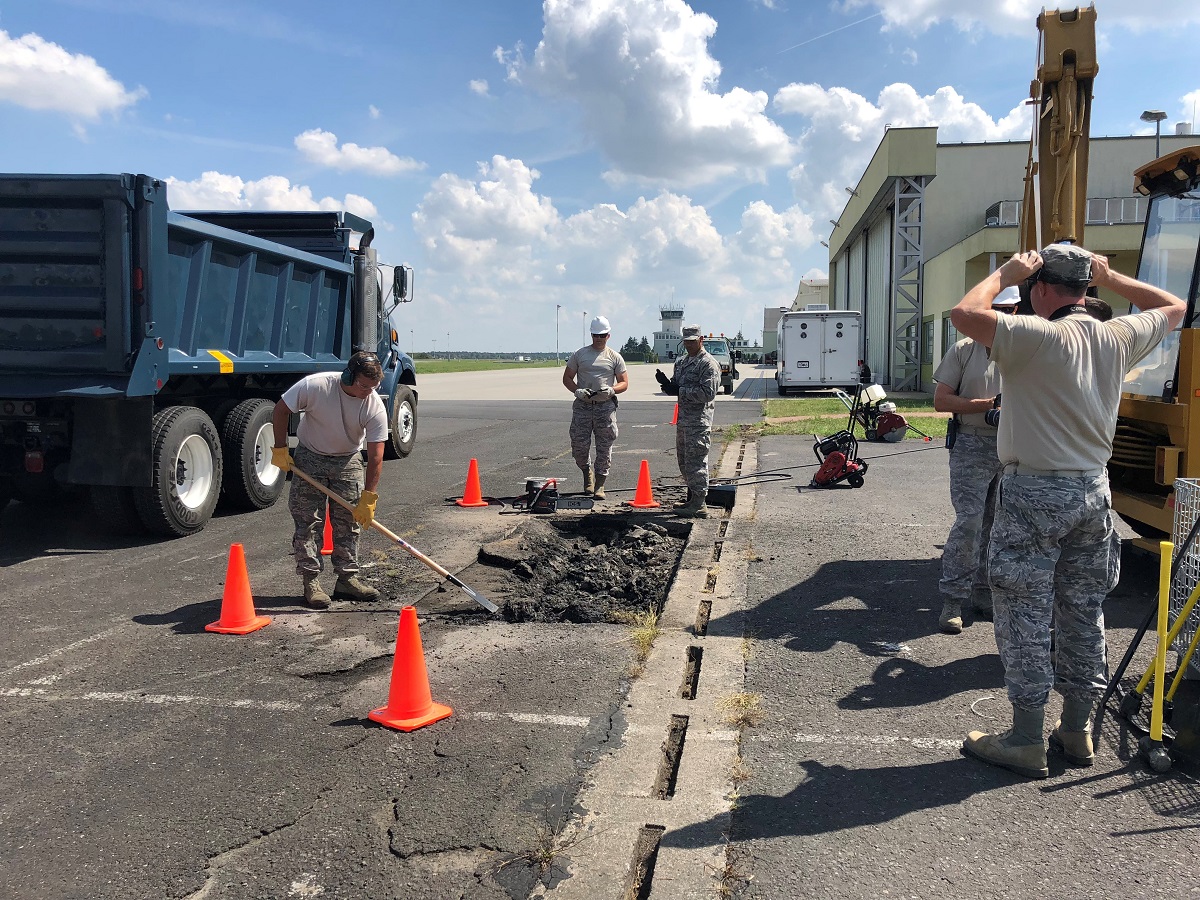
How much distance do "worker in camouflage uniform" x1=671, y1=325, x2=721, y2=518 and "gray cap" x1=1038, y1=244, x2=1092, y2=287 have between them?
4.76 meters

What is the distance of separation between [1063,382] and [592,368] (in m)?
6.45

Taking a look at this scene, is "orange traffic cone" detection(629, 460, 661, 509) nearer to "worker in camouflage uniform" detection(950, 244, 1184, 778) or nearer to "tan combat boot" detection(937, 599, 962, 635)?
"tan combat boot" detection(937, 599, 962, 635)

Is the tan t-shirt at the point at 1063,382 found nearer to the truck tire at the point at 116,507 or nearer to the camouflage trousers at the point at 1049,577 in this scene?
the camouflage trousers at the point at 1049,577

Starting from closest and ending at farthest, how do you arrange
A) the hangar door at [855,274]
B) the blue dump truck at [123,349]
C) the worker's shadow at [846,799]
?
1. the worker's shadow at [846,799]
2. the blue dump truck at [123,349]
3. the hangar door at [855,274]

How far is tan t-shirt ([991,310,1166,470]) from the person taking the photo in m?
3.33

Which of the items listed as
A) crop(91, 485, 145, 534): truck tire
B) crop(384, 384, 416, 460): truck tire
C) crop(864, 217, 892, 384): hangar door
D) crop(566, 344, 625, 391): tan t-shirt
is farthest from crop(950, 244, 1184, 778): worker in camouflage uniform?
crop(864, 217, 892, 384): hangar door

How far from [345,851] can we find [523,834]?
0.61 metres

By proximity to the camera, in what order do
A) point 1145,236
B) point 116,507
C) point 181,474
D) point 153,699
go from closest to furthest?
point 153,699 < point 1145,236 < point 116,507 < point 181,474

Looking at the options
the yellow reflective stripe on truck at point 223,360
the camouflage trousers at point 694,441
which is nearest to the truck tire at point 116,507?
the yellow reflective stripe on truck at point 223,360

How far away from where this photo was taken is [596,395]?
9.45 metres

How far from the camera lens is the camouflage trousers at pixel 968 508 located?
5359mm

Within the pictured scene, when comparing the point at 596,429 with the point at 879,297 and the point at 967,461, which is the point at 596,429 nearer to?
the point at 967,461

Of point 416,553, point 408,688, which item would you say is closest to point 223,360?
point 416,553

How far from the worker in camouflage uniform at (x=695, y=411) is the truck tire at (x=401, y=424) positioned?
5.78m
